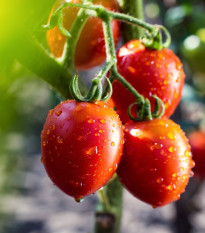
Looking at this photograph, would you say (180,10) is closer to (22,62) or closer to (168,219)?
(22,62)

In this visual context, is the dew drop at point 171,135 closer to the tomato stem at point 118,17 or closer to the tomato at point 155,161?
the tomato at point 155,161

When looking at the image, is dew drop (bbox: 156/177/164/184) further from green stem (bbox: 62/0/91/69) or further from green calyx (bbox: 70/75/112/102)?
green stem (bbox: 62/0/91/69)

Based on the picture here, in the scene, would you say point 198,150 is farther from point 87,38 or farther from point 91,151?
point 91,151

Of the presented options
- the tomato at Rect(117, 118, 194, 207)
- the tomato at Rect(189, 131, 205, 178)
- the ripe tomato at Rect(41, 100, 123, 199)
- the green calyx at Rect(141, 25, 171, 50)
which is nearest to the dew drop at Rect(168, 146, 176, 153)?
the tomato at Rect(117, 118, 194, 207)

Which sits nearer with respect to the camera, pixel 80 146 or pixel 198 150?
pixel 80 146

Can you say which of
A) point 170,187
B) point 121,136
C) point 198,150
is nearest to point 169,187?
point 170,187

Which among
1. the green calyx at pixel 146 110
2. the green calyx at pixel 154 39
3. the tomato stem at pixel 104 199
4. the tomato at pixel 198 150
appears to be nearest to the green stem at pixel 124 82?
the green calyx at pixel 146 110
